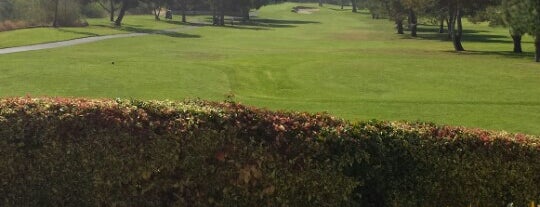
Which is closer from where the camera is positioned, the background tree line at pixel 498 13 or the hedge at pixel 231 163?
the hedge at pixel 231 163

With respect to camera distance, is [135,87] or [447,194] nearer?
[447,194]

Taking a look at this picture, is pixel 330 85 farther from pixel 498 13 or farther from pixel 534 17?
pixel 498 13

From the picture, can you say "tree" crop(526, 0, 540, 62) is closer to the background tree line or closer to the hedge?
the background tree line

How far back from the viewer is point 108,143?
259 inches

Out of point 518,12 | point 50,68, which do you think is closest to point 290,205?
point 50,68

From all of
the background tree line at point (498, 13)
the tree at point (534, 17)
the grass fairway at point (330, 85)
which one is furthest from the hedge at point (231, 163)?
the background tree line at point (498, 13)

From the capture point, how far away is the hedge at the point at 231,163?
659cm

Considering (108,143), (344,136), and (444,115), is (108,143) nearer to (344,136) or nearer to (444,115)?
(344,136)

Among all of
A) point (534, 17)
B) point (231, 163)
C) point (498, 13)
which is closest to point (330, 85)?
point (231, 163)

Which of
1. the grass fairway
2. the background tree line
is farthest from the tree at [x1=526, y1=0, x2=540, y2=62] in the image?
the grass fairway

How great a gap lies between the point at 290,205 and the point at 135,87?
1445cm

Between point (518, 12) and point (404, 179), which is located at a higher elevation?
point (518, 12)

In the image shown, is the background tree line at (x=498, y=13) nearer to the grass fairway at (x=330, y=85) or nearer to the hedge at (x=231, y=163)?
the grass fairway at (x=330, y=85)

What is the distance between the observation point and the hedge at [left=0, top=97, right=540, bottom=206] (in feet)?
21.6
